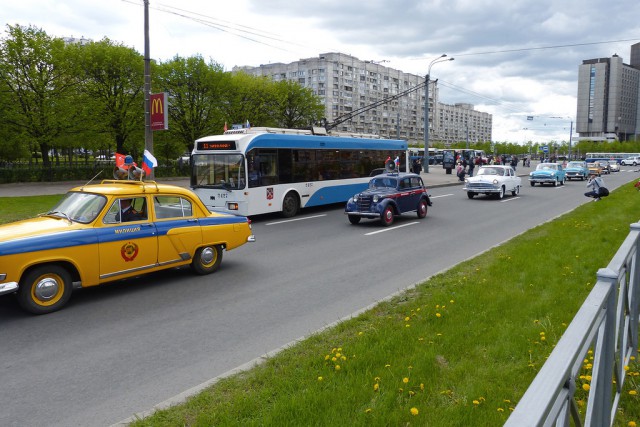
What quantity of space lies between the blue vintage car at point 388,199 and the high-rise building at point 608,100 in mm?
157289

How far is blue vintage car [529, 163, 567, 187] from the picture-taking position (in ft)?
108

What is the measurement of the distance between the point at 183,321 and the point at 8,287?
226 centimetres

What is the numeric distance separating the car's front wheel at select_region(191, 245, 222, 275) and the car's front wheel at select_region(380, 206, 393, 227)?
706 cm

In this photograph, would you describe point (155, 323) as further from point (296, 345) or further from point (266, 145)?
point (266, 145)

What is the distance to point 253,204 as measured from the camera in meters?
16.1

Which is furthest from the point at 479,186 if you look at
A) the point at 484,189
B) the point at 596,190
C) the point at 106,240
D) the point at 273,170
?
the point at 106,240

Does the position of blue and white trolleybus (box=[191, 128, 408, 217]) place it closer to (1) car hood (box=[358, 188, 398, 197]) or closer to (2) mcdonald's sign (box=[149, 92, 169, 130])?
(2) mcdonald's sign (box=[149, 92, 169, 130])

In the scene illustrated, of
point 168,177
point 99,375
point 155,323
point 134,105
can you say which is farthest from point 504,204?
point 134,105

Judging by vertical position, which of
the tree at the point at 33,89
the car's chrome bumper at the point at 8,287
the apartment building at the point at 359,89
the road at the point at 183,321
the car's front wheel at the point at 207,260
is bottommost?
the road at the point at 183,321

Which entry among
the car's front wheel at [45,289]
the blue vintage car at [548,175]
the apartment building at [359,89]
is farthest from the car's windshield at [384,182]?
the apartment building at [359,89]

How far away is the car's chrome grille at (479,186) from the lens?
79.1 feet

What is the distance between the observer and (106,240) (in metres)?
7.29

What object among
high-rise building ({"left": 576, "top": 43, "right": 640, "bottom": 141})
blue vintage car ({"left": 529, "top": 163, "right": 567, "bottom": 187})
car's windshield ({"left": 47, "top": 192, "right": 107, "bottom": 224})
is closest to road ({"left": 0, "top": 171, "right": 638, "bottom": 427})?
car's windshield ({"left": 47, "top": 192, "right": 107, "bottom": 224})

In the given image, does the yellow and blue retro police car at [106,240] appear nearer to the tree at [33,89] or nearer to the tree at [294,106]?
the tree at [33,89]
